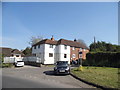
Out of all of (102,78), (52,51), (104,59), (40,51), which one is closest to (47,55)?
(52,51)

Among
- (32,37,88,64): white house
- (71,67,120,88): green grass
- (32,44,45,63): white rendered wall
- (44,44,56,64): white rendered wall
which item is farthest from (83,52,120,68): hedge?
(71,67,120,88): green grass

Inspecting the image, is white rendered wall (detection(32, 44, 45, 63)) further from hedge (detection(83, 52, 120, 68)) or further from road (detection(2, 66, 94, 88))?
road (detection(2, 66, 94, 88))

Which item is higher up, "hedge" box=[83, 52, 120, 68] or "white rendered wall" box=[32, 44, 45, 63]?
"white rendered wall" box=[32, 44, 45, 63]

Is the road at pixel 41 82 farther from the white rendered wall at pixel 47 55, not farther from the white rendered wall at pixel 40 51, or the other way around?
the white rendered wall at pixel 40 51

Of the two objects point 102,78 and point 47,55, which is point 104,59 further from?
point 102,78

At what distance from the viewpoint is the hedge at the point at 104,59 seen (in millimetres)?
27445

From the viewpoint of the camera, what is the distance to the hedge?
27.4 m

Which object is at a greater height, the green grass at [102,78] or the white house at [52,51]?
the white house at [52,51]

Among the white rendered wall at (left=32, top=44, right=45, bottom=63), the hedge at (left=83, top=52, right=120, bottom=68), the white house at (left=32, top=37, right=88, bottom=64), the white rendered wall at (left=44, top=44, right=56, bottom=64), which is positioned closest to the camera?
the hedge at (left=83, top=52, right=120, bottom=68)

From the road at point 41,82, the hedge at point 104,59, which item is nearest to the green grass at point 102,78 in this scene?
the road at point 41,82

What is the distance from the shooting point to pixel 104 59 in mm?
29453

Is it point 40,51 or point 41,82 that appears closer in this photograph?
point 41,82

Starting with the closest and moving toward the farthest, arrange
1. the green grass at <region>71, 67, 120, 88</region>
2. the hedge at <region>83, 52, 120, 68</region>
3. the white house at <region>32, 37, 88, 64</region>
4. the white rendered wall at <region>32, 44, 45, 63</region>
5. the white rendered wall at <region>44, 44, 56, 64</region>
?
the green grass at <region>71, 67, 120, 88</region>, the hedge at <region>83, 52, 120, 68</region>, the white rendered wall at <region>44, 44, 56, 64</region>, the white house at <region>32, 37, 88, 64</region>, the white rendered wall at <region>32, 44, 45, 63</region>

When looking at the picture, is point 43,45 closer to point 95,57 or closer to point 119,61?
point 95,57
